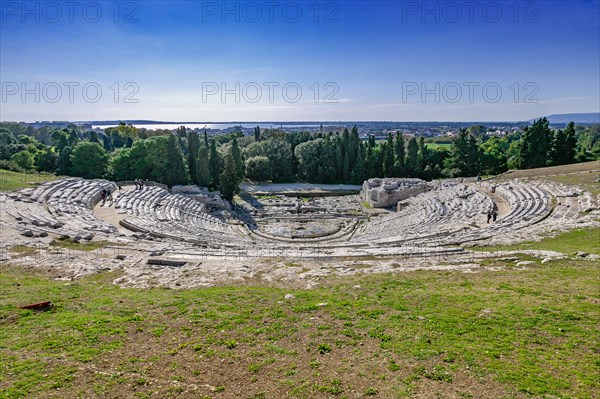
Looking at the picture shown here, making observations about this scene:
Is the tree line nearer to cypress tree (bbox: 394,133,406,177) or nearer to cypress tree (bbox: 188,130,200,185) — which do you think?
cypress tree (bbox: 394,133,406,177)

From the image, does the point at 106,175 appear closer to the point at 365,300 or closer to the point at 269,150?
the point at 269,150

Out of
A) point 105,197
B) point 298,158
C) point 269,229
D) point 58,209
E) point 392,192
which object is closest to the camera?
point 58,209

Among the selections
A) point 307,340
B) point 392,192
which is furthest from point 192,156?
point 307,340

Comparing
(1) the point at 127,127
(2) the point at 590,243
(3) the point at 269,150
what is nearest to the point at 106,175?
(3) the point at 269,150

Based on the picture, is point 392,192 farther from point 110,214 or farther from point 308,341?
point 308,341

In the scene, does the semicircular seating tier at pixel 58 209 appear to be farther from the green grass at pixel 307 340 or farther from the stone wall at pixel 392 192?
the stone wall at pixel 392 192

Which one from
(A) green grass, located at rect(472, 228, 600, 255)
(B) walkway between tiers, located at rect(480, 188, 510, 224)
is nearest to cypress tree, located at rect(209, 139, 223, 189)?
(B) walkway between tiers, located at rect(480, 188, 510, 224)
